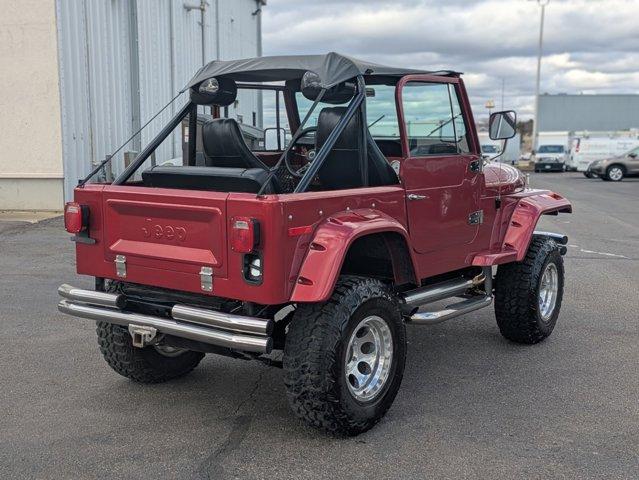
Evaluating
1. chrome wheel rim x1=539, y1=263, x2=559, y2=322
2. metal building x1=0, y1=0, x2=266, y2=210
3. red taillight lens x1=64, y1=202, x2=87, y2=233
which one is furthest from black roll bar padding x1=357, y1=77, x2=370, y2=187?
metal building x1=0, y1=0, x2=266, y2=210

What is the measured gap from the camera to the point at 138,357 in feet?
15.1

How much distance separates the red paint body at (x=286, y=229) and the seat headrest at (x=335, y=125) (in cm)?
36

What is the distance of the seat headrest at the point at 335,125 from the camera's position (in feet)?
13.6

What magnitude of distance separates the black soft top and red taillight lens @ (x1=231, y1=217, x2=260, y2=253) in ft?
3.59

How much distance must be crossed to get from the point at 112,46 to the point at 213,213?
482 inches

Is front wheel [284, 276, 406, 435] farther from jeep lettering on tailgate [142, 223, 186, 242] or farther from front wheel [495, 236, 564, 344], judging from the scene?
front wheel [495, 236, 564, 344]

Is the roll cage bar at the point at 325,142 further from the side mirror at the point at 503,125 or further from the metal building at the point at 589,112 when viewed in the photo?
the metal building at the point at 589,112

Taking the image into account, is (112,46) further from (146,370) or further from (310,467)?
(310,467)

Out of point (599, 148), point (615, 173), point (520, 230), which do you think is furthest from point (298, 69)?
point (599, 148)

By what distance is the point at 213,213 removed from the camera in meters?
3.68

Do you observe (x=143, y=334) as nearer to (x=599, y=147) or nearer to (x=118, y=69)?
(x=118, y=69)

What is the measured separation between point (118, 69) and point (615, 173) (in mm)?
23962

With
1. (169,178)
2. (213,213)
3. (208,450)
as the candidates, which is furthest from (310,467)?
(169,178)

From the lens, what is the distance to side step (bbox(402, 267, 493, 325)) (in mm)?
4566
